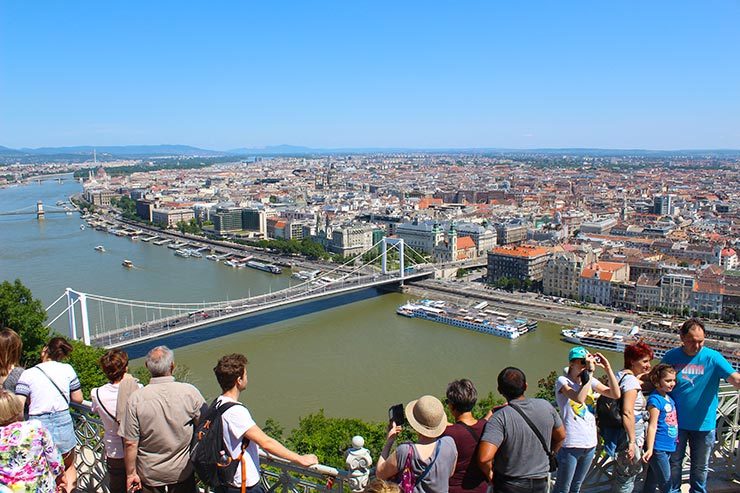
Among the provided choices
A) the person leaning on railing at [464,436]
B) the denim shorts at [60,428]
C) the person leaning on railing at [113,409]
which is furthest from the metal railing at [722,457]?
the denim shorts at [60,428]

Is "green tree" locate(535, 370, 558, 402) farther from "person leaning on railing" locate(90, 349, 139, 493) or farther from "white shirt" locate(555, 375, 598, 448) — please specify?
"person leaning on railing" locate(90, 349, 139, 493)

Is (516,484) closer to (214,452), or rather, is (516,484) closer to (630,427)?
(630,427)

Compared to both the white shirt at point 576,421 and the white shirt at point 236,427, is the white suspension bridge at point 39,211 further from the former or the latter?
the white shirt at point 576,421

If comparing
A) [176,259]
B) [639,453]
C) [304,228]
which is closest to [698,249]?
[304,228]

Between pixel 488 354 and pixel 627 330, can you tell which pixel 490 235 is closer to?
pixel 627 330

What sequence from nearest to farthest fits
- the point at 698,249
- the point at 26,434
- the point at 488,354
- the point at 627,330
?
the point at 26,434
the point at 488,354
the point at 627,330
the point at 698,249

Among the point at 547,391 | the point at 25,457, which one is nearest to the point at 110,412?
the point at 25,457
